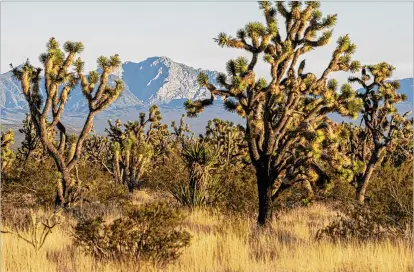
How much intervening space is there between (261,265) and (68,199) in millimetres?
9267

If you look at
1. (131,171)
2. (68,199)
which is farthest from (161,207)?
(131,171)

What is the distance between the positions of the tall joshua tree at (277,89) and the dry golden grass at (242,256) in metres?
2.78

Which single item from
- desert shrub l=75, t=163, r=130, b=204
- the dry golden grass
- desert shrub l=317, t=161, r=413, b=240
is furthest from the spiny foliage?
desert shrub l=317, t=161, r=413, b=240

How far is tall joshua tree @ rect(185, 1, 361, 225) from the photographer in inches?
505

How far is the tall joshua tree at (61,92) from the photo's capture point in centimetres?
1509

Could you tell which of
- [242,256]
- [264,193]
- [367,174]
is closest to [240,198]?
[264,193]

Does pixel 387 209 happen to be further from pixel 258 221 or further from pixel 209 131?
pixel 209 131

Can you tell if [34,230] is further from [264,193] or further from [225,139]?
[225,139]

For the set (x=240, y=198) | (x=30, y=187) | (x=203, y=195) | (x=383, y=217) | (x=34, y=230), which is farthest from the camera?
(x=30, y=187)

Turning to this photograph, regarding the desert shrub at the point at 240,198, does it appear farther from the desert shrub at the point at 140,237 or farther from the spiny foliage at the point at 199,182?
the desert shrub at the point at 140,237

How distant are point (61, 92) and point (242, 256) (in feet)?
29.7

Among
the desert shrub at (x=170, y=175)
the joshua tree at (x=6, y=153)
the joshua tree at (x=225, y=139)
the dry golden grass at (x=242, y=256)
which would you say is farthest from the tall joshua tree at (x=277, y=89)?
the joshua tree at (x=225, y=139)

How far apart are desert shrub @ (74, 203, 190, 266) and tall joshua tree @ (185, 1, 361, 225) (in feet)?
15.7

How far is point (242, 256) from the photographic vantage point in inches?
328
